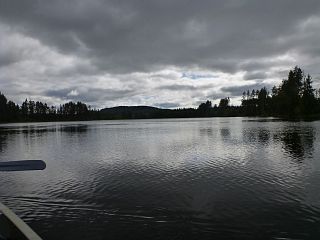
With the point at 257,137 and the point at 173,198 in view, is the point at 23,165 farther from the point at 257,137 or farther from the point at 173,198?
the point at 257,137

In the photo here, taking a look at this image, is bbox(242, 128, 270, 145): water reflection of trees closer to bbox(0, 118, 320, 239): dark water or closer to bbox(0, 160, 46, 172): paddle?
bbox(0, 118, 320, 239): dark water

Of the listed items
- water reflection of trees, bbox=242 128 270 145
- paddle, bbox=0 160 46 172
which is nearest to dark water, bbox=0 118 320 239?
paddle, bbox=0 160 46 172

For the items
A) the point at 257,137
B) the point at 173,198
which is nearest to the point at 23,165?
the point at 173,198

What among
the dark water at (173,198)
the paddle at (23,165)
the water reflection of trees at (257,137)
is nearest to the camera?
the dark water at (173,198)

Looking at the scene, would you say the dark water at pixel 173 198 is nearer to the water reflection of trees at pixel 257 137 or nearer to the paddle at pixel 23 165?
the paddle at pixel 23 165

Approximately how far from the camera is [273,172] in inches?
794

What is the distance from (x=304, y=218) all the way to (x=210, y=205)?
3700 millimetres

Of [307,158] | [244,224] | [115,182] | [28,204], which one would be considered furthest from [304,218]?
[307,158]

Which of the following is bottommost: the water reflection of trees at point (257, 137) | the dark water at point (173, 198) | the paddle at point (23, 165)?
the dark water at point (173, 198)

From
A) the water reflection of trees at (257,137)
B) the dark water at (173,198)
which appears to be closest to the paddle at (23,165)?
the dark water at (173,198)

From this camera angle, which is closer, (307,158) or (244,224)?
(244,224)

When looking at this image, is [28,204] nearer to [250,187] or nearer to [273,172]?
[250,187]

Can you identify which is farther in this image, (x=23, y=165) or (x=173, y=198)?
(x=173, y=198)

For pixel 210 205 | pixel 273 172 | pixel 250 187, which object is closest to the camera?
pixel 210 205
